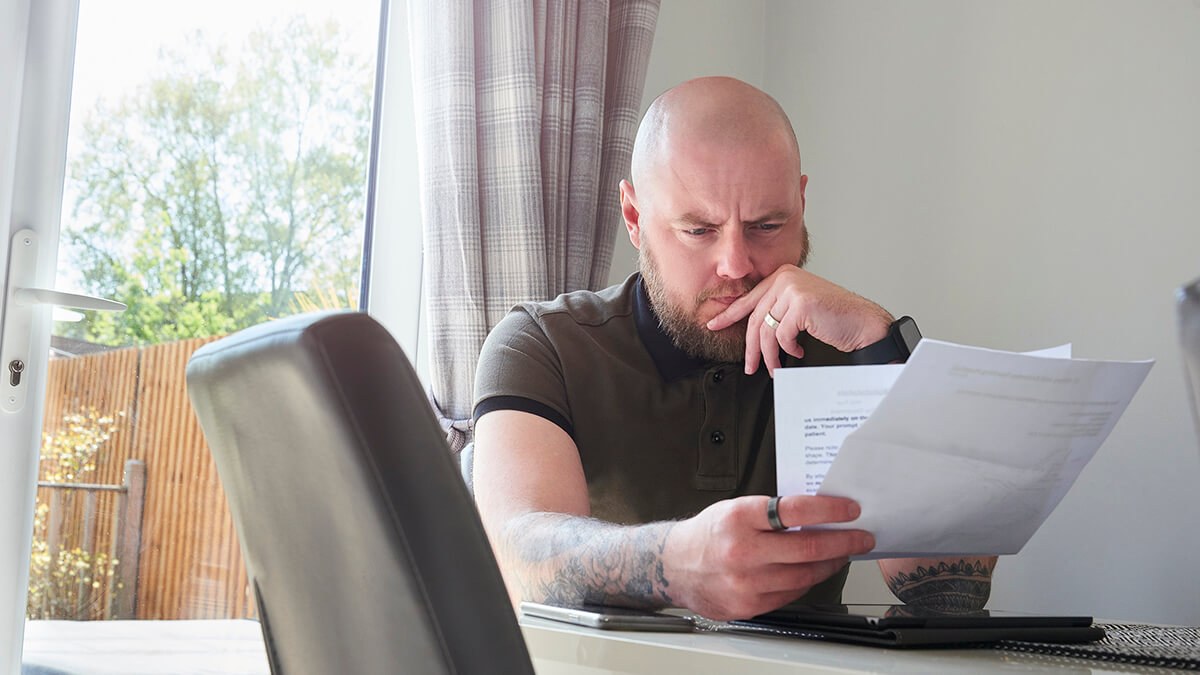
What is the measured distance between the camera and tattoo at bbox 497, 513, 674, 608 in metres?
1.01

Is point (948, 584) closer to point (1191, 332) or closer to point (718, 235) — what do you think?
point (718, 235)

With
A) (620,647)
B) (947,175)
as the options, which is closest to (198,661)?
(620,647)

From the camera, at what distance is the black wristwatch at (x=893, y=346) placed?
1532 millimetres

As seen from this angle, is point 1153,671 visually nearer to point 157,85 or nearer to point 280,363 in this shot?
point 280,363

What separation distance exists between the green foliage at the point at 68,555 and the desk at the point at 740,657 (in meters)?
1.13

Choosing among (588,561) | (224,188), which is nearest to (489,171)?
(224,188)

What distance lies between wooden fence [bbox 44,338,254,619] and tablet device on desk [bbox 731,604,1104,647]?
1.09 m

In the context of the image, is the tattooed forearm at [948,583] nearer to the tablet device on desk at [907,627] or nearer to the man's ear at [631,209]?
the tablet device on desk at [907,627]

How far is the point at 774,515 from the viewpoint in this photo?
0.86 metres

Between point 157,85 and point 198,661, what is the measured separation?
99cm

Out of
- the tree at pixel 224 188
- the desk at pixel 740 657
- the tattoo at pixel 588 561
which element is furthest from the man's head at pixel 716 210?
the desk at pixel 740 657

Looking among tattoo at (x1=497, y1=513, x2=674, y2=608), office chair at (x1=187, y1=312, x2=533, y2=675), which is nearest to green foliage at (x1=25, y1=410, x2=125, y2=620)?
tattoo at (x1=497, y1=513, x2=674, y2=608)

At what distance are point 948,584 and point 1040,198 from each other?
125 cm

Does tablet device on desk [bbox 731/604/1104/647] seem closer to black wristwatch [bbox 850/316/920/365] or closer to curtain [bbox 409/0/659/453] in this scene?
black wristwatch [bbox 850/316/920/365]
